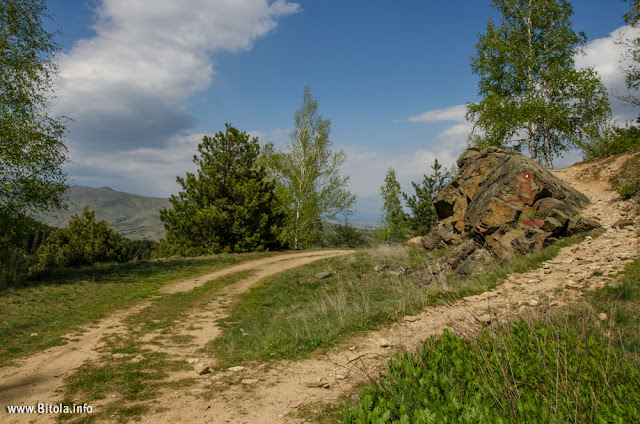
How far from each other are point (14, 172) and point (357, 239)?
94.7 ft

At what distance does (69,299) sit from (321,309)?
7549 mm

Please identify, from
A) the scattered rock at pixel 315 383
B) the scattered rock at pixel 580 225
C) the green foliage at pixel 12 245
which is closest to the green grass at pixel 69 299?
the green foliage at pixel 12 245

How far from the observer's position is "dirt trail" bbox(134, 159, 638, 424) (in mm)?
4102

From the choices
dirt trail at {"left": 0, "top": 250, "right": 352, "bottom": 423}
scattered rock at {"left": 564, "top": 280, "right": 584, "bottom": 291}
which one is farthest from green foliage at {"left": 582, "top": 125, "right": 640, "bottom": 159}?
dirt trail at {"left": 0, "top": 250, "right": 352, "bottom": 423}

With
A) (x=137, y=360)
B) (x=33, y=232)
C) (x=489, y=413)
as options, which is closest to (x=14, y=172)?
(x=33, y=232)

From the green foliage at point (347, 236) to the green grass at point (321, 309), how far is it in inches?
855

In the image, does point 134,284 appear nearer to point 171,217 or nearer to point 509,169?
point 171,217

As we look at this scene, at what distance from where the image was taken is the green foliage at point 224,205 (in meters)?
21.8

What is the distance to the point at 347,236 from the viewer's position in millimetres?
36219

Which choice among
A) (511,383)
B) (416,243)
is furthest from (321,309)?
(416,243)

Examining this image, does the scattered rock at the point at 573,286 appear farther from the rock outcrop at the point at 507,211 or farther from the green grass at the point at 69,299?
the green grass at the point at 69,299

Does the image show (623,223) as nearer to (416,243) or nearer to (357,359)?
(416,243)

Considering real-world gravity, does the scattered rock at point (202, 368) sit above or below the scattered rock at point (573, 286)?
below

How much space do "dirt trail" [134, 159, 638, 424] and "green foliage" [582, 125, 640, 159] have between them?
392 inches
